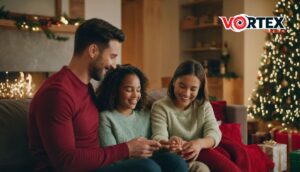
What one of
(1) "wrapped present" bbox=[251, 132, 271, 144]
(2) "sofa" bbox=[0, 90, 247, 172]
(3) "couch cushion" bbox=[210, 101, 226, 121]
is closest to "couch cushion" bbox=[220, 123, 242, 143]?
(3) "couch cushion" bbox=[210, 101, 226, 121]

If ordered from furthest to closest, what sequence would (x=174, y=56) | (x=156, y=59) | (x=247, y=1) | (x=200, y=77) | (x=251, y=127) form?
(x=174, y=56), (x=156, y=59), (x=247, y=1), (x=251, y=127), (x=200, y=77)

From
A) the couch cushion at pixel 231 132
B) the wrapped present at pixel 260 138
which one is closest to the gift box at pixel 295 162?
the couch cushion at pixel 231 132

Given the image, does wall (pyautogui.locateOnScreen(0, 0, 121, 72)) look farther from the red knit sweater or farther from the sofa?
the red knit sweater

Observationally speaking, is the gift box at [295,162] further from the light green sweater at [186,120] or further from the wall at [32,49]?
the wall at [32,49]

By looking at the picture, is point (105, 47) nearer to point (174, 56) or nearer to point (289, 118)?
point (289, 118)

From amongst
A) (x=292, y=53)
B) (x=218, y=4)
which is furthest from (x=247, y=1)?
(x=292, y=53)

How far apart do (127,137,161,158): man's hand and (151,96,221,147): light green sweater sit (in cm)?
48

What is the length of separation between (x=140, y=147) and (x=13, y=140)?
0.62 meters

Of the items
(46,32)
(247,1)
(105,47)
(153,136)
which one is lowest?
(153,136)

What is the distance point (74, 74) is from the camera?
5.79ft

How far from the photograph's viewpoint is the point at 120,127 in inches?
78.4

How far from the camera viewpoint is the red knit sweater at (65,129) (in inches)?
60.6

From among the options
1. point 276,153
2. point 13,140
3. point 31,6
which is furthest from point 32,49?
point 13,140

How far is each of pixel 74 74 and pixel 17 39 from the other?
3.25 m
